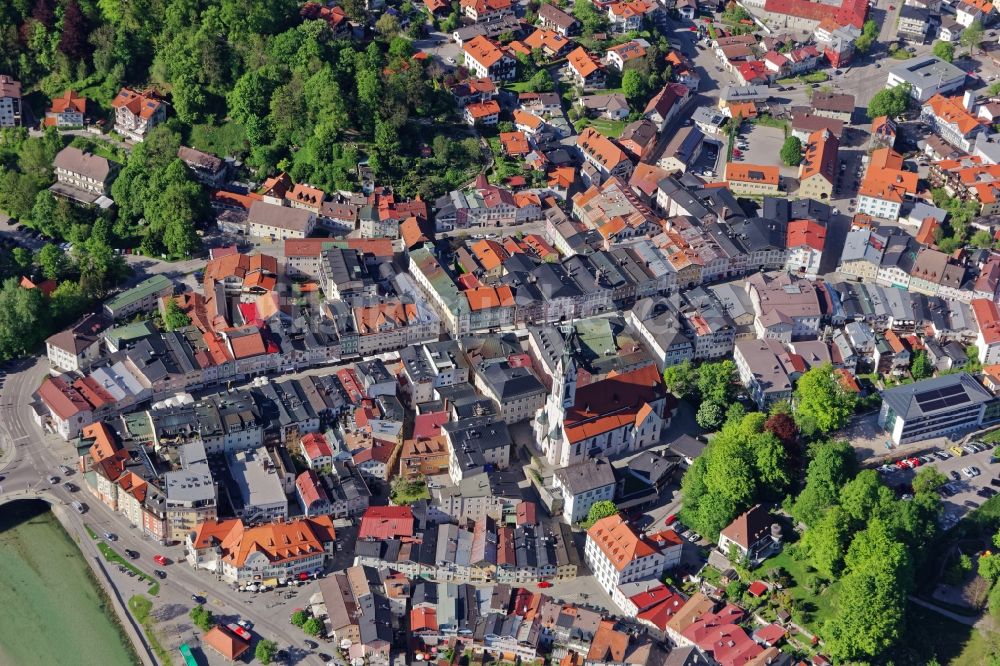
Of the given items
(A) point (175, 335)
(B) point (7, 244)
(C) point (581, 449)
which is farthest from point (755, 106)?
(B) point (7, 244)

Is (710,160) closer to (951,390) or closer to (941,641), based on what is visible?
(951,390)

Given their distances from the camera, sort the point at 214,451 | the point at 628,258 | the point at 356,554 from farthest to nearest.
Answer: the point at 628,258 < the point at 214,451 < the point at 356,554

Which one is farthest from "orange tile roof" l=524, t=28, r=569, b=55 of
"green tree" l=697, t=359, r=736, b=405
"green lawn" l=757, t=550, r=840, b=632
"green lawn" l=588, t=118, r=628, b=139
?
"green lawn" l=757, t=550, r=840, b=632

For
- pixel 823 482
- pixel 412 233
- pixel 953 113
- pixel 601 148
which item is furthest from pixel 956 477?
pixel 953 113

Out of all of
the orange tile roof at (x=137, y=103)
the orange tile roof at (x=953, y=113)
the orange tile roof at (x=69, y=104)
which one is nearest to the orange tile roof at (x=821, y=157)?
the orange tile roof at (x=953, y=113)

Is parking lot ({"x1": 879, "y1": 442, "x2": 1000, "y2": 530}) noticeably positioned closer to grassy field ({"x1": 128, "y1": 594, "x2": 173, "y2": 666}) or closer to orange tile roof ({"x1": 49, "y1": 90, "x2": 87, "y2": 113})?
grassy field ({"x1": 128, "y1": 594, "x2": 173, "y2": 666})

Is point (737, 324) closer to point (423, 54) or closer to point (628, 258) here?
point (628, 258)
